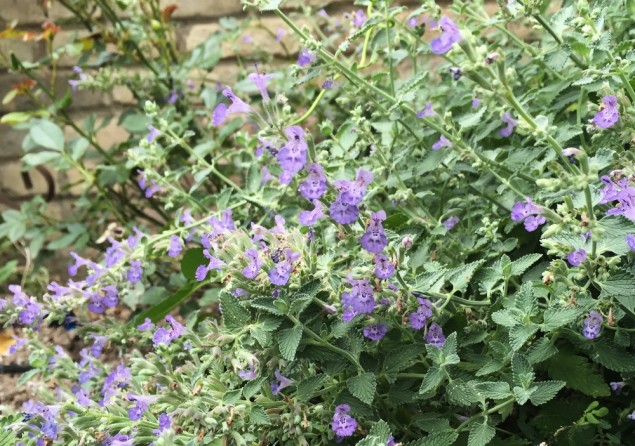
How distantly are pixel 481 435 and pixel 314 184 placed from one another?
0.41 metres

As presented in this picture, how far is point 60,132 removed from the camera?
7.29ft

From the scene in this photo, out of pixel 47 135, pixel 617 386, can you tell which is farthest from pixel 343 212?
pixel 47 135

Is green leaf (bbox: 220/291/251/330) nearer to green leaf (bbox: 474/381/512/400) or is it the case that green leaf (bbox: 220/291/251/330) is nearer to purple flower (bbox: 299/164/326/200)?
purple flower (bbox: 299/164/326/200)

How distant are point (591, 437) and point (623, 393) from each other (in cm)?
14

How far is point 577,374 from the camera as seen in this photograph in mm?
1176

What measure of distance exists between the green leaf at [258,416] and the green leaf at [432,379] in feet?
0.70

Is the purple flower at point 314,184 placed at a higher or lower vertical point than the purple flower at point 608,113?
lower

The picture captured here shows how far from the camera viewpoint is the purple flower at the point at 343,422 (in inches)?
43.3

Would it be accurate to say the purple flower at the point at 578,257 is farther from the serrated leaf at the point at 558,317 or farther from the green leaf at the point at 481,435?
the green leaf at the point at 481,435

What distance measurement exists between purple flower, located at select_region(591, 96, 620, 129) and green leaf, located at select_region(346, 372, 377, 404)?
49cm

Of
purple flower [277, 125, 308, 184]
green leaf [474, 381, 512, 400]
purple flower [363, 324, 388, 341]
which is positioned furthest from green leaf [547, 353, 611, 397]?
purple flower [277, 125, 308, 184]

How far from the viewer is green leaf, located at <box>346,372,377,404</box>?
107 centimetres

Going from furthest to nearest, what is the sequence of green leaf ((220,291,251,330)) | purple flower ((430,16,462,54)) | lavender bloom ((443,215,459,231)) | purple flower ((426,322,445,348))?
lavender bloom ((443,215,459,231)), purple flower ((426,322,445,348)), green leaf ((220,291,251,330)), purple flower ((430,16,462,54))

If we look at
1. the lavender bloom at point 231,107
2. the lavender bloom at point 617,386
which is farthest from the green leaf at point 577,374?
the lavender bloom at point 231,107
